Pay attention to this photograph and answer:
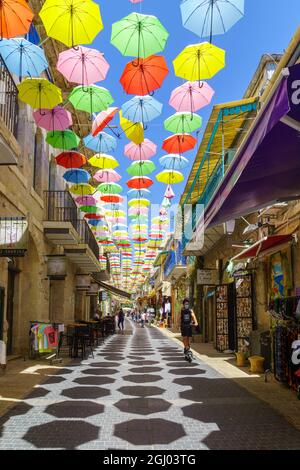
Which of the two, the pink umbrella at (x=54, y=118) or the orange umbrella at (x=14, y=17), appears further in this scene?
the pink umbrella at (x=54, y=118)

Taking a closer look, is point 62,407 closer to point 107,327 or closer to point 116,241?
point 107,327

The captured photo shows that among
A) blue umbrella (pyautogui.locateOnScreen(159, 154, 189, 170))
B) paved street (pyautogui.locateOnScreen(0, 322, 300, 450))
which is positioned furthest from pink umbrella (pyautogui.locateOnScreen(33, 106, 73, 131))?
paved street (pyautogui.locateOnScreen(0, 322, 300, 450))

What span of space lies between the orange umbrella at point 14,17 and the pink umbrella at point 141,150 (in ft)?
20.3

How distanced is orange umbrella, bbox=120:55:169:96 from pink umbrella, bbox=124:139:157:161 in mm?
4088

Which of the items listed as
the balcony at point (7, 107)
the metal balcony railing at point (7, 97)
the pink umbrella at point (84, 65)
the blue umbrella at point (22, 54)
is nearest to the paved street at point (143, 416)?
the balcony at point (7, 107)

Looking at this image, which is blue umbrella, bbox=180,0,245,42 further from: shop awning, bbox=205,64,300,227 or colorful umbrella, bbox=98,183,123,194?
colorful umbrella, bbox=98,183,123,194

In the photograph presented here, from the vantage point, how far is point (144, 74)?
362 inches

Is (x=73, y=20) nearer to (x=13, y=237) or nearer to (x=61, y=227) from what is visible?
(x=13, y=237)

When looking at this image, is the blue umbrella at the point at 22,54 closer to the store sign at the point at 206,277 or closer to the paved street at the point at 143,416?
the paved street at the point at 143,416

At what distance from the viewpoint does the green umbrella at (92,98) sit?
10664 millimetres

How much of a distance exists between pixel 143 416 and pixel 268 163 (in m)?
3.91

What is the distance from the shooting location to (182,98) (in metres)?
10.5

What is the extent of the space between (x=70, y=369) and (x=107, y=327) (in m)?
15.1
